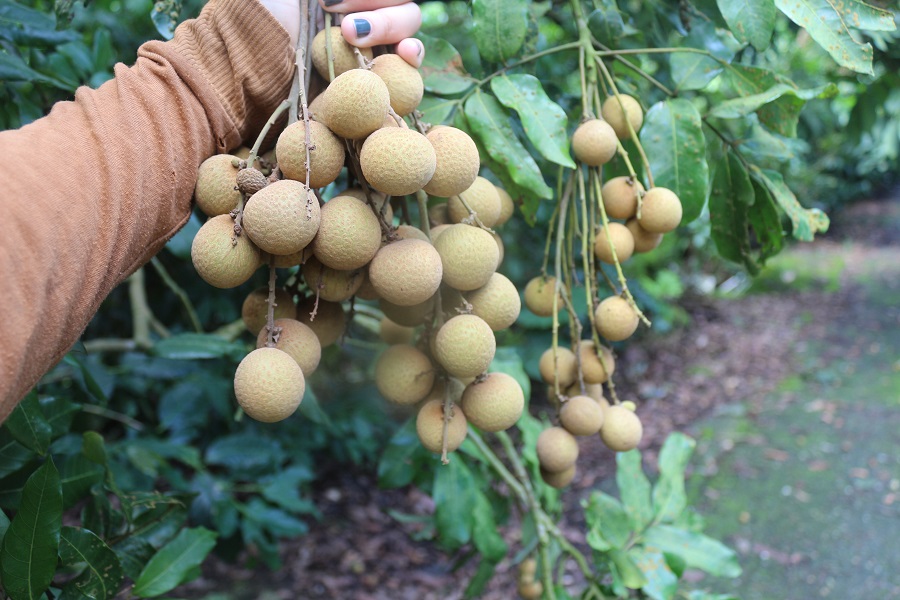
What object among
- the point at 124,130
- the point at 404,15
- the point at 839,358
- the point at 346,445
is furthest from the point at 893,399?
the point at 124,130

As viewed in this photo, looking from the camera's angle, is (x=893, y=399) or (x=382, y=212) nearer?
(x=382, y=212)

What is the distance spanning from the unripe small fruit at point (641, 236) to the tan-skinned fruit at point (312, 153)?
365mm

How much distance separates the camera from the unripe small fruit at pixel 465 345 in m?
0.59

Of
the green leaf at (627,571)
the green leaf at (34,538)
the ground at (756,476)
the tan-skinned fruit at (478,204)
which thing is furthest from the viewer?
→ the ground at (756,476)

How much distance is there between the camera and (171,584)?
75cm

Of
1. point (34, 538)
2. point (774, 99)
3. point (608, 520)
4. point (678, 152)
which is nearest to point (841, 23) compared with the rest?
point (774, 99)

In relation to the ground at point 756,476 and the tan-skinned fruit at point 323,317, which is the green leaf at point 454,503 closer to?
the ground at point 756,476

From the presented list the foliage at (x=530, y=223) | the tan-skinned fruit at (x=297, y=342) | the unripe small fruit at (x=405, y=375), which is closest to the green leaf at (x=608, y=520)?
the foliage at (x=530, y=223)

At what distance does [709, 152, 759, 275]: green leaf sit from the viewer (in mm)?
872

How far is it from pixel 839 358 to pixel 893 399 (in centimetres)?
57

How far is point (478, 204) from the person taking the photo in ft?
2.20

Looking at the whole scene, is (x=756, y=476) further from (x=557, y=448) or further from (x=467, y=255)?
(x=467, y=255)

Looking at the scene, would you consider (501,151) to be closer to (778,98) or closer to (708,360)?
(778,98)

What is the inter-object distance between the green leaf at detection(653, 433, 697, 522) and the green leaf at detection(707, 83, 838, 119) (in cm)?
65
